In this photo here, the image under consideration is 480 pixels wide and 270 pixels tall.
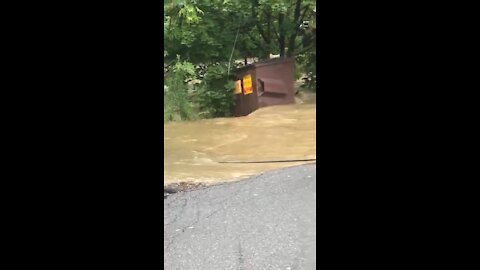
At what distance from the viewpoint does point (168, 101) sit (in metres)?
11.1

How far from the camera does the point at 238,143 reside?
891 cm

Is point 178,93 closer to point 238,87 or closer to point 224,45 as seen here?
point 238,87

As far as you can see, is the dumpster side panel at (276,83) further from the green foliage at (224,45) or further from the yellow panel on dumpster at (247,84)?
the green foliage at (224,45)

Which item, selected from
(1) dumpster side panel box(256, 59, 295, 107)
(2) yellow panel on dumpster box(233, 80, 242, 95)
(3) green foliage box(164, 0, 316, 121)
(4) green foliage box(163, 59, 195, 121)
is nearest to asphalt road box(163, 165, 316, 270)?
(4) green foliage box(163, 59, 195, 121)

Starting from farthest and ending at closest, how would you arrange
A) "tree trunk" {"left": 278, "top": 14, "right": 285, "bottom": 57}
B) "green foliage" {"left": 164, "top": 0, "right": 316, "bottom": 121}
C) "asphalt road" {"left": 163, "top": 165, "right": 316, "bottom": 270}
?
"tree trunk" {"left": 278, "top": 14, "right": 285, "bottom": 57}
"green foliage" {"left": 164, "top": 0, "right": 316, "bottom": 121}
"asphalt road" {"left": 163, "top": 165, "right": 316, "bottom": 270}

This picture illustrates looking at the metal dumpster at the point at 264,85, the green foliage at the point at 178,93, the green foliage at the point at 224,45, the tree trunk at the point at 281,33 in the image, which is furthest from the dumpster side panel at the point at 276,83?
the green foliage at the point at 178,93

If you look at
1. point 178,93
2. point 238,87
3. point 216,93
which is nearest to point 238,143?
point 178,93

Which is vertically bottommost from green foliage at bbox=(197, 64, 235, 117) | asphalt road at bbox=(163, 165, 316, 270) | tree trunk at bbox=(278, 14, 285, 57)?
asphalt road at bbox=(163, 165, 316, 270)

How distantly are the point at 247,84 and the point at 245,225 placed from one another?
8340 mm

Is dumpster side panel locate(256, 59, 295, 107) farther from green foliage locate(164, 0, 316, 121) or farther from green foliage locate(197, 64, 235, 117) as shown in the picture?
green foliage locate(197, 64, 235, 117)

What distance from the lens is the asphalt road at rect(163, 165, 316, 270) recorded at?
3.38m
